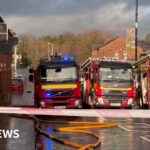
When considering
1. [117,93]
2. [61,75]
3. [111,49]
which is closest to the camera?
[61,75]

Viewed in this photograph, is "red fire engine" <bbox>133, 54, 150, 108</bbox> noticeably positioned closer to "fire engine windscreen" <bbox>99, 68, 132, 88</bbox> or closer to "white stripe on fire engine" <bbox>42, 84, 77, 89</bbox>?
"fire engine windscreen" <bbox>99, 68, 132, 88</bbox>

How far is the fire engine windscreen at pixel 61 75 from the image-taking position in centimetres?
2820

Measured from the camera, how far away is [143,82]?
33.7 m

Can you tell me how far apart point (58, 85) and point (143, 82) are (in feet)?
24.2

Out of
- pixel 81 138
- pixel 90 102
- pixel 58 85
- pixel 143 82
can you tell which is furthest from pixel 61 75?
pixel 81 138

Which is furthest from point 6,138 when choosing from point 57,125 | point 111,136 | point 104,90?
point 104,90

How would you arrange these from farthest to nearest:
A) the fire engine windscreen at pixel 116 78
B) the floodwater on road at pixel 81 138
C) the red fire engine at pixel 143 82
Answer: the red fire engine at pixel 143 82 < the fire engine windscreen at pixel 116 78 < the floodwater on road at pixel 81 138

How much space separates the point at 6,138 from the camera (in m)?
16.4

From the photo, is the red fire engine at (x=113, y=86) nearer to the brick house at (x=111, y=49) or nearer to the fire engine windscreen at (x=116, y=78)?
the fire engine windscreen at (x=116, y=78)

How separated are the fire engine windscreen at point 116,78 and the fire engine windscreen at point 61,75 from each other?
133 inches

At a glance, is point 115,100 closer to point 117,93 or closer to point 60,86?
point 117,93

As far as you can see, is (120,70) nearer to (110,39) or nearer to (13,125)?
(13,125)

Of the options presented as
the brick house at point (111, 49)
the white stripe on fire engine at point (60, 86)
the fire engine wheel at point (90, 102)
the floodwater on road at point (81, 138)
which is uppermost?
the brick house at point (111, 49)

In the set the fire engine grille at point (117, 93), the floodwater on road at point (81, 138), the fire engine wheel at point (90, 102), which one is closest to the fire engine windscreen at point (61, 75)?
the fire engine grille at point (117, 93)
